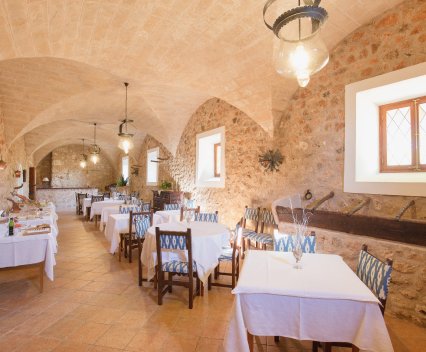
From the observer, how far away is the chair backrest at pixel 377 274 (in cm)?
170

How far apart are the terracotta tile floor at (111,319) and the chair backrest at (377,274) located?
0.79 meters

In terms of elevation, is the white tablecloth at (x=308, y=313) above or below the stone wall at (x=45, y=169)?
below

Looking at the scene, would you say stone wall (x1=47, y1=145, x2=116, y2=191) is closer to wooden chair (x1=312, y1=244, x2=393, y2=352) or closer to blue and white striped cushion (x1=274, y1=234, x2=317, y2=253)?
blue and white striped cushion (x1=274, y1=234, x2=317, y2=253)

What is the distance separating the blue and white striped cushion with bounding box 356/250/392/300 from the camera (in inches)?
67.0

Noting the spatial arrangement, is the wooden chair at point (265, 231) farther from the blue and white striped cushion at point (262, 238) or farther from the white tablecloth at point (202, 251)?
the white tablecloth at point (202, 251)

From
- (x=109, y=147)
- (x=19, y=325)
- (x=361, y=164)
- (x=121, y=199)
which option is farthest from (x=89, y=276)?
(x=109, y=147)

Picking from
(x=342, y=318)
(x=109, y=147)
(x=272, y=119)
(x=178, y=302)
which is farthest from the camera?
(x=109, y=147)

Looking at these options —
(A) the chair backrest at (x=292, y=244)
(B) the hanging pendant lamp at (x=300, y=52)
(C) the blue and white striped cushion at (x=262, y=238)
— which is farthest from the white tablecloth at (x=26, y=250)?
(B) the hanging pendant lamp at (x=300, y=52)

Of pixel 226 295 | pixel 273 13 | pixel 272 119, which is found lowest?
pixel 226 295

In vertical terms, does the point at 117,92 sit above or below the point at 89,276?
above

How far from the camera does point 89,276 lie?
3682mm

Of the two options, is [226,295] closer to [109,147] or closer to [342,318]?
[342,318]

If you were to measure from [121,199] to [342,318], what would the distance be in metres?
7.52

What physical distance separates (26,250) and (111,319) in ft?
4.33
